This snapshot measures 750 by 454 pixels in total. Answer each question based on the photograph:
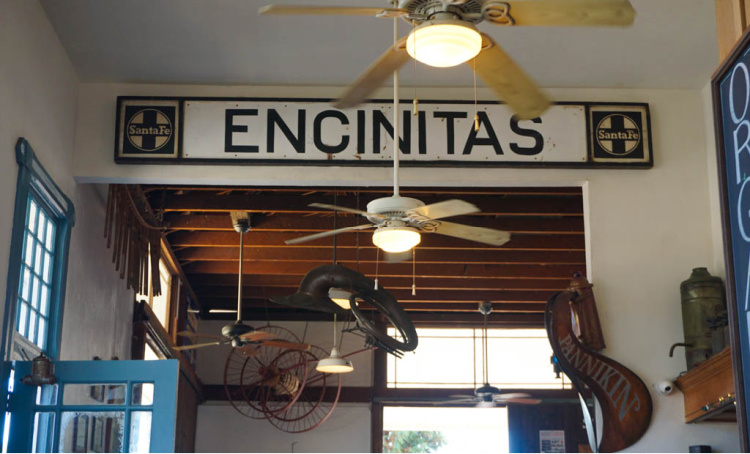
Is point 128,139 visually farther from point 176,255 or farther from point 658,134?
point 176,255

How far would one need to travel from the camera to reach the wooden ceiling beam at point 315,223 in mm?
10453

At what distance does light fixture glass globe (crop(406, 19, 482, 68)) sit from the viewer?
388 cm

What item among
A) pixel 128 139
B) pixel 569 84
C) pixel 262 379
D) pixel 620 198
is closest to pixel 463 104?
pixel 569 84

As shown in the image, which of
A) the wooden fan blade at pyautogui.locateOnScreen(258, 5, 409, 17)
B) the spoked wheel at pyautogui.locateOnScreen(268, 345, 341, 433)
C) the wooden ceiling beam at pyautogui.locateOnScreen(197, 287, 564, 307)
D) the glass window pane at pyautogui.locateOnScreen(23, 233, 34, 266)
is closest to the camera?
the wooden fan blade at pyautogui.locateOnScreen(258, 5, 409, 17)

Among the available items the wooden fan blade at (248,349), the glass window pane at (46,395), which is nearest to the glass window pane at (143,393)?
the glass window pane at (46,395)

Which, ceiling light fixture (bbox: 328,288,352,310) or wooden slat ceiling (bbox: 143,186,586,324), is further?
wooden slat ceiling (bbox: 143,186,586,324)

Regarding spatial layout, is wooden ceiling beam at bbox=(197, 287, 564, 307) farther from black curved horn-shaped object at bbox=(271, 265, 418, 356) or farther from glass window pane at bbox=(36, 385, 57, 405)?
glass window pane at bbox=(36, 385, 57, 405)

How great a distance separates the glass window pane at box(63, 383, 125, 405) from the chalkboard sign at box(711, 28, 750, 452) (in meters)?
3.71

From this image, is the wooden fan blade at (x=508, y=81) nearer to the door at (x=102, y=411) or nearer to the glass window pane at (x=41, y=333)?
the door at (x=102, y=411)

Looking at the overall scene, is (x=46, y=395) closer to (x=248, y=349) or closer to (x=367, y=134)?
(x=367, y=134)

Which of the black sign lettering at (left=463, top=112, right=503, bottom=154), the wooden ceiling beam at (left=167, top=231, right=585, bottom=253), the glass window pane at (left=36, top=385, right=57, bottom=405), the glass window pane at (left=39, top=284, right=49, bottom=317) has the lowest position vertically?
the glass window pane at (left=36, top=385, right=57, bottom=405)

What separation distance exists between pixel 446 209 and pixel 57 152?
288 cm

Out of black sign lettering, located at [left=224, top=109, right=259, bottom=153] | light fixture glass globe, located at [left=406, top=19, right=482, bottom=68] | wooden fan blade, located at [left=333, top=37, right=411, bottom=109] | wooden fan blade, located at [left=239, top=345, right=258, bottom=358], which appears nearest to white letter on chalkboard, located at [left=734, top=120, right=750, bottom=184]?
light fixture glass globe, located at [left=406, top=19, right=482, bottom=68]

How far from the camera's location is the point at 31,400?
593 cm
